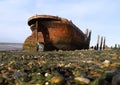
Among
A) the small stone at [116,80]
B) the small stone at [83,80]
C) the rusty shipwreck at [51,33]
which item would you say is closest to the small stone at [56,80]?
the small stone at [83,80]

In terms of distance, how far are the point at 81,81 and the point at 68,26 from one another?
18875 millimetres

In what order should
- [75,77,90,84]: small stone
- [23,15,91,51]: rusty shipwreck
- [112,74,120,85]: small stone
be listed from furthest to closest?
[23,15,91,51]: rusty shipwreck
[75,77,90,84]: small stone
[112,74,120,85]: small stone

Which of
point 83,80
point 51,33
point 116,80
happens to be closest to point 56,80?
point 83,80

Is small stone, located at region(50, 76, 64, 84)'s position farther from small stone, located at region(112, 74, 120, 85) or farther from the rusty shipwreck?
the rusty shipwreck

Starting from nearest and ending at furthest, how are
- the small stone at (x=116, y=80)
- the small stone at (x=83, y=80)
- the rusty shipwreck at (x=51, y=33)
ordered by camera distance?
the small stone at (x=116, y=80) < the small stone at (x=83, y=80) < the rusty shipwreck at (x=51, y=33)

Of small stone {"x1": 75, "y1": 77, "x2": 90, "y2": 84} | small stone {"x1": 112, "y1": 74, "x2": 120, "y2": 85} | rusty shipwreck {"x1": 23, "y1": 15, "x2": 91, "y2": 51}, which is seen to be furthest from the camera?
rusty shipwreck {"x1": 23, "y1": 15, "x2": 91, "y2": 51}

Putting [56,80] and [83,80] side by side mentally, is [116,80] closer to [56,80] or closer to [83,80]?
[83,80]

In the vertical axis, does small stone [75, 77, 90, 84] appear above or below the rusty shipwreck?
below

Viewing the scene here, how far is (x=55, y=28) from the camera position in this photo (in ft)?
77.1

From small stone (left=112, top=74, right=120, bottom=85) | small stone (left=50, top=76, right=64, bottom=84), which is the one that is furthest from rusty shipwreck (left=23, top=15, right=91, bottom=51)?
small stone (left=112, top=74, right=120, bottom=85)

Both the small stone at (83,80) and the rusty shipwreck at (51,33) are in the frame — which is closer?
the small stone at (83,80)

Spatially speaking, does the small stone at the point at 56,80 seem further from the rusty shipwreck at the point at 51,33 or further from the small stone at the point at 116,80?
the rusty shipwreck at the point at 51,33

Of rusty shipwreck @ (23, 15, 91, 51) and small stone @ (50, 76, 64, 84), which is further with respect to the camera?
rusty shipwreck @ (23, 15, 91, 51)

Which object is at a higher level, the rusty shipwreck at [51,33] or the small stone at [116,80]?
the rusty shipwreck at [51,33]
